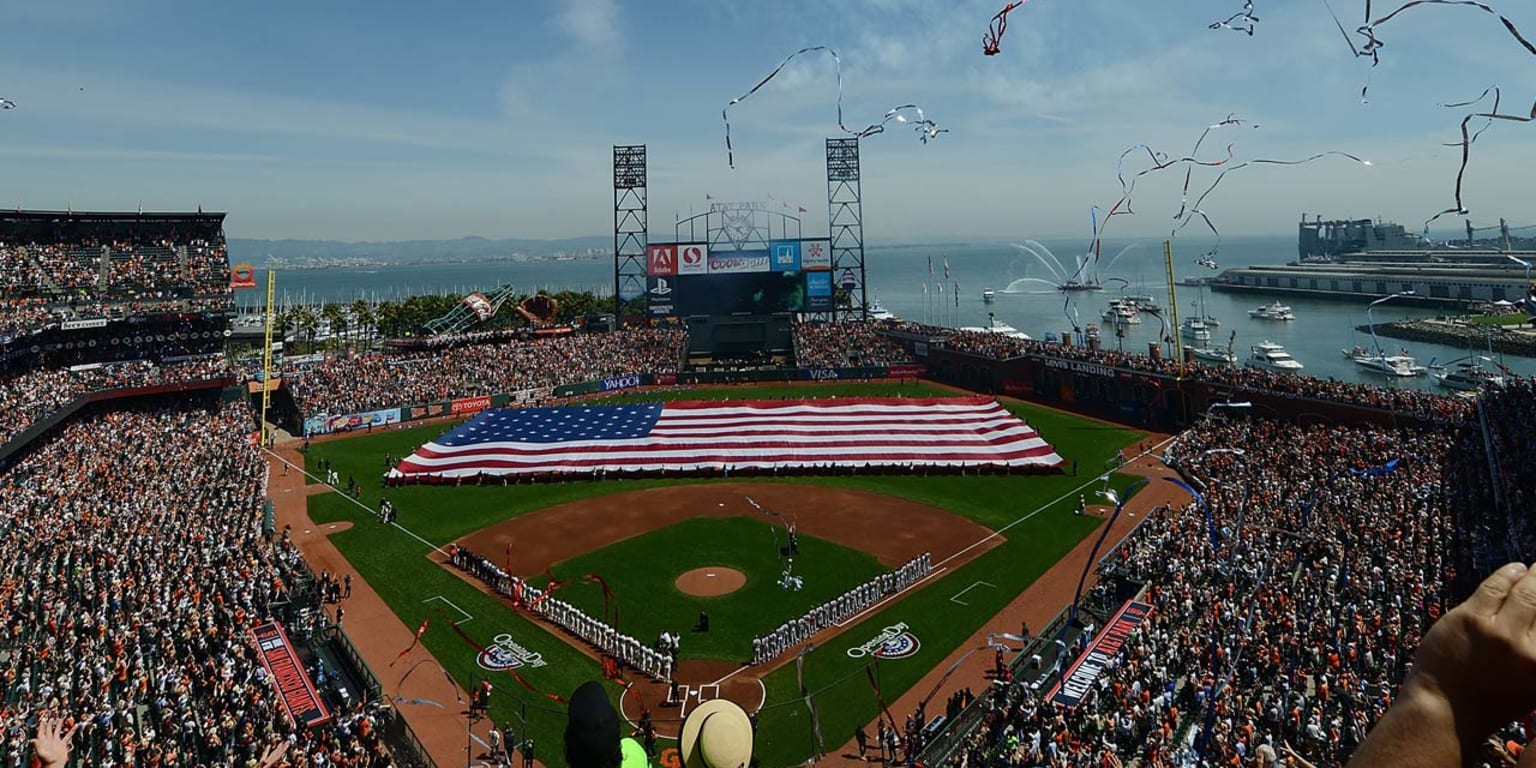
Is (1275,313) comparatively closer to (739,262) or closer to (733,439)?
(739,262)

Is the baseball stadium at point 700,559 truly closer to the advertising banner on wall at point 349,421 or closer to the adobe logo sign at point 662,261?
the advertising banner on wall at point 349,421

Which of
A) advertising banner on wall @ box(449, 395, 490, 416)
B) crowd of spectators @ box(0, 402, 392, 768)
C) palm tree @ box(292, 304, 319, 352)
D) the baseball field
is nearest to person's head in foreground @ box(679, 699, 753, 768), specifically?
the baseball field

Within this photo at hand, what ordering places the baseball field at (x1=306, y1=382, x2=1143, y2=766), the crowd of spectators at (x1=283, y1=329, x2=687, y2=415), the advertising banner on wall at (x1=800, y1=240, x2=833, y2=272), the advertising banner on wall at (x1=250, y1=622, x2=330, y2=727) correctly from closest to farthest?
1. the advertising banner on wall at (x1=250, y1=622, x2=330, y2=727)
2. the baseball field at (x1=306, y1=382, x2=1143, y2=766)
3. the crowd of spectators at (x1=283, y1=329, x2=687, y2=415)
4. the advertising banner on wall at (x1=800, y1=240, x2=833, y2=272)

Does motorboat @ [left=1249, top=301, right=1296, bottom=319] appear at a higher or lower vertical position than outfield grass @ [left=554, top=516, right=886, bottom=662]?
higher

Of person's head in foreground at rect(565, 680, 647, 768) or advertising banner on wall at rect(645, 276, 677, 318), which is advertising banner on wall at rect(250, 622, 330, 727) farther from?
advertising banner on wall at rect(645, 276, 677, 318)

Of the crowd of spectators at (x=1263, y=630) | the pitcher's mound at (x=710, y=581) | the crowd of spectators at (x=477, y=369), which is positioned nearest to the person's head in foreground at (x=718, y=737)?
the crowd of spectators at (x=1263, y=630)

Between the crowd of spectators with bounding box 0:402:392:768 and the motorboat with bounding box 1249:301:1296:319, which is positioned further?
the motorboat with bounding box 1249:301:1296:319
